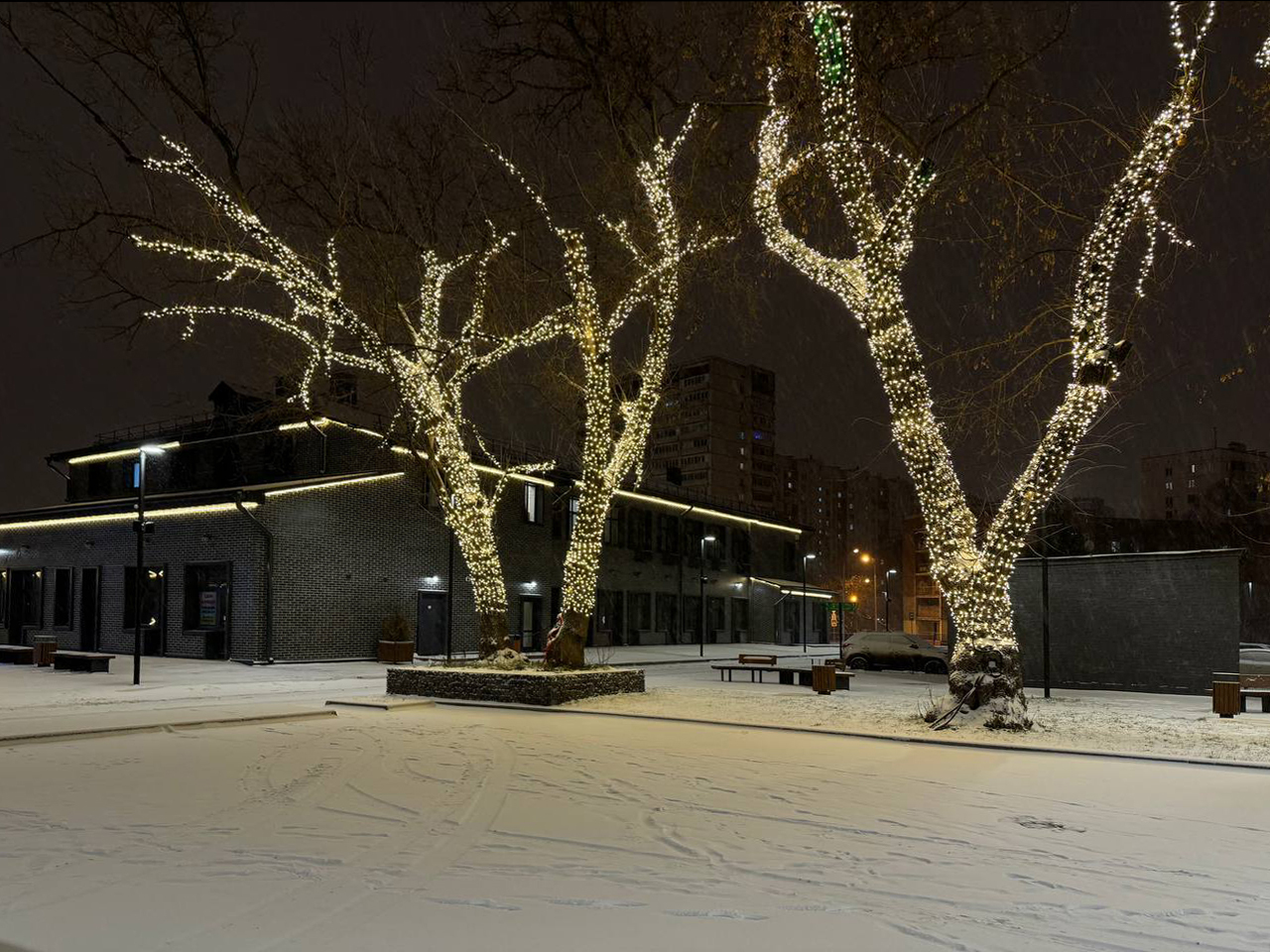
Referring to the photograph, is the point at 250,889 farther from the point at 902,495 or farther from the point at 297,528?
the point at 902,495

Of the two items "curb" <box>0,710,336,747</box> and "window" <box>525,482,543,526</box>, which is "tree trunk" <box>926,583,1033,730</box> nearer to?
"curb" <box>0,710,336,747</box>

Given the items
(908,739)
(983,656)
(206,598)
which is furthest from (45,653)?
(983,656)

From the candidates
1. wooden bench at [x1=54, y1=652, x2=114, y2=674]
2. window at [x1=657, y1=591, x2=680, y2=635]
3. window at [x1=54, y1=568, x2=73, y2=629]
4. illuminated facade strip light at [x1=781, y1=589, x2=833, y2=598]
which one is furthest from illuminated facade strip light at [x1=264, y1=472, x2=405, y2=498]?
illuminated facade strip light at [x1=781, y1=589, x2=833, y2=598]

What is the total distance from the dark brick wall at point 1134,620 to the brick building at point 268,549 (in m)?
14.5

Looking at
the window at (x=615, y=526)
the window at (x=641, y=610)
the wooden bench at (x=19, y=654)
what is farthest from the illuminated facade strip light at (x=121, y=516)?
the window at (x=641, y=610)

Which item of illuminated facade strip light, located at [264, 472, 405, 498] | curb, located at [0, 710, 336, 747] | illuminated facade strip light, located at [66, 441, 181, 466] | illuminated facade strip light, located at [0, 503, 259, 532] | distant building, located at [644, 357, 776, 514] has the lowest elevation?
curb, located at [0, 710, 336, 747]

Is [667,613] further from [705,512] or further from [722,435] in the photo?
[722,435]

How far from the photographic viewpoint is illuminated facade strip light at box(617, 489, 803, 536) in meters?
45.4

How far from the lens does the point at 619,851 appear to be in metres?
6.94

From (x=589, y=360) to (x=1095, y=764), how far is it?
11.0 metres

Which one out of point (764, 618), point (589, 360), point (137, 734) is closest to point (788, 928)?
point (137, 734)

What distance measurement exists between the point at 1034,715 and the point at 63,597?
3084 cm

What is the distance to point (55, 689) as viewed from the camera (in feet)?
65.4

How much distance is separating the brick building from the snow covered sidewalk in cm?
951
